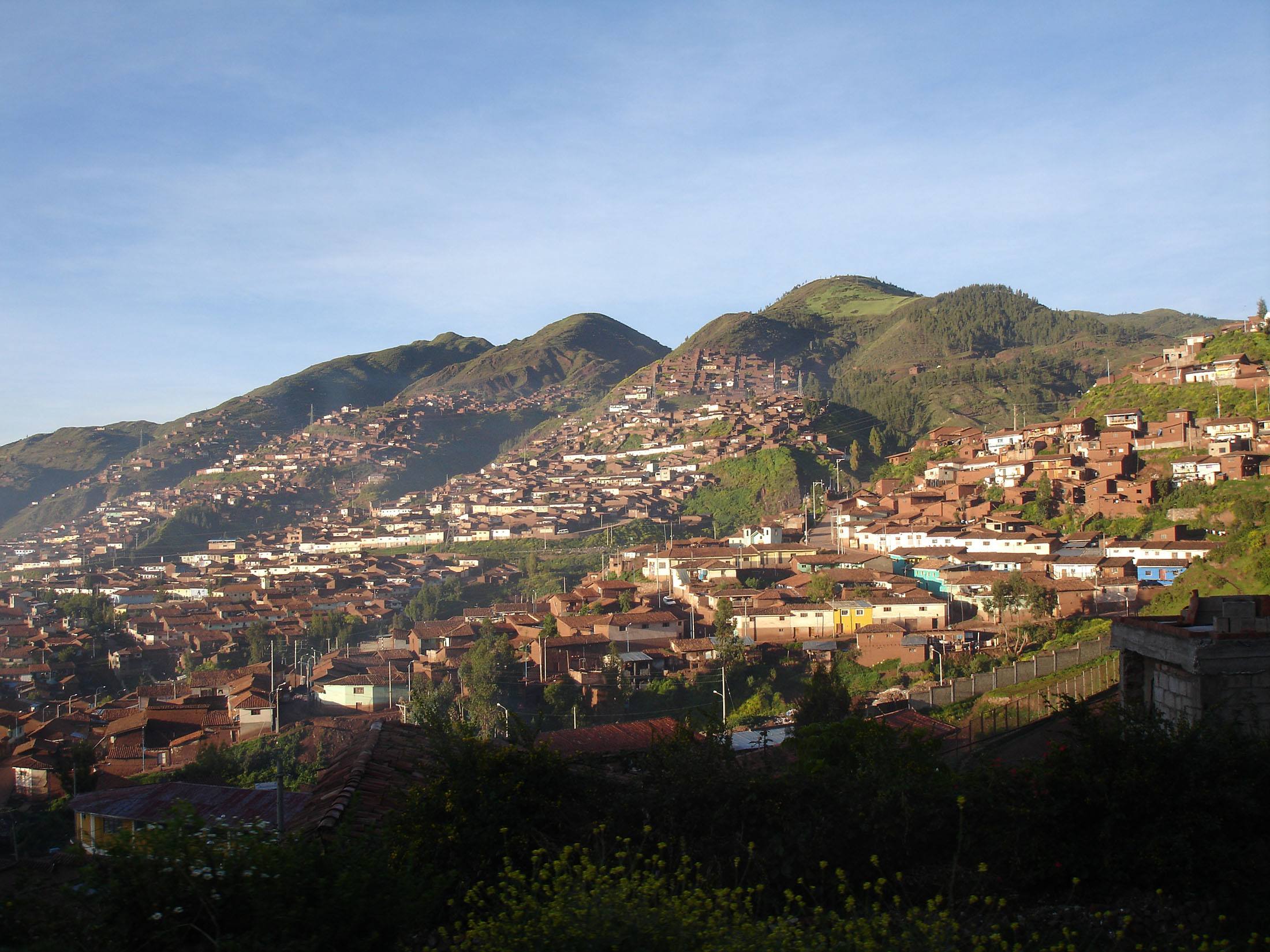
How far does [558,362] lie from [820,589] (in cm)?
10684

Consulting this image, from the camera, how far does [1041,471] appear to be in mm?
33438

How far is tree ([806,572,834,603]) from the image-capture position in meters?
26.1

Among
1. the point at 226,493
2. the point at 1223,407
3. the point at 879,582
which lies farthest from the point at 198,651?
the point at 226,493

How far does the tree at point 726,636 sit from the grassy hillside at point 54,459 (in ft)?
266

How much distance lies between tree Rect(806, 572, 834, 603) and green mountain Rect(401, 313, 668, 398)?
9049cm

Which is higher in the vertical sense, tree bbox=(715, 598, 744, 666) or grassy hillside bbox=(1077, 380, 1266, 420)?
grassy hillside bbox=(1077, 380, 1266, 420)

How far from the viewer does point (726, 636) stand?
78.0 ft

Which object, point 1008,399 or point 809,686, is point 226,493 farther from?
point 809,686

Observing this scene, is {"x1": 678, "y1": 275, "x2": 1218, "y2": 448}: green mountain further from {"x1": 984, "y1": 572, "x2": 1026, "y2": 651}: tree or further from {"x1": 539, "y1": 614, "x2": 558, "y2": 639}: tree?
{"x1": 539, "y1": 614, "x2": 558, "y2": 639}: tree

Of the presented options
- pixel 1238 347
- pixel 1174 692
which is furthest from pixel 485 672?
pixel 1238 347

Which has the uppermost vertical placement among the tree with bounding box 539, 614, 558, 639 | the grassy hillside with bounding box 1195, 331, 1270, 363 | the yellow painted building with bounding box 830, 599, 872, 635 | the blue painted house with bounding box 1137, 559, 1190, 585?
the grassy hillside with bounding box 1195, 331, 1270, 363

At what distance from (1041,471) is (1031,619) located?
11880 mm

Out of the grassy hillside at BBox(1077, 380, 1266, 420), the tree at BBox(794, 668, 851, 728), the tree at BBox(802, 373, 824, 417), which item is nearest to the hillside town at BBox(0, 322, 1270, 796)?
the grassy hillside at BBox(1077, 380, 1266, 420)

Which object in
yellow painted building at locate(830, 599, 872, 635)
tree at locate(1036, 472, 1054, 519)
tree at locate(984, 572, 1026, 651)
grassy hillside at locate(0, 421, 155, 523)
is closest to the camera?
tree at locate(984, 572, 1026, 651)
